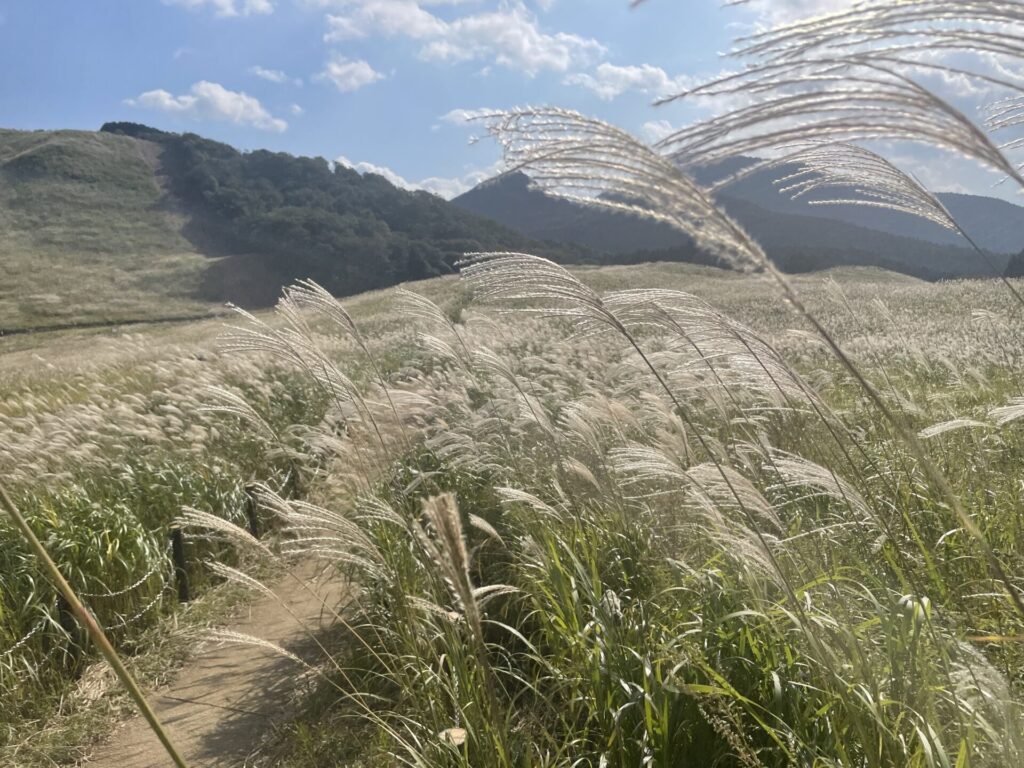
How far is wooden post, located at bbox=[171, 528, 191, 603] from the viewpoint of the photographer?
5.58 meters

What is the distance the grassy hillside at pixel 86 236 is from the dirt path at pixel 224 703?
51261 millimetres

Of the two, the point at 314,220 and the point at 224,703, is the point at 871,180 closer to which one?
the point at 224,703

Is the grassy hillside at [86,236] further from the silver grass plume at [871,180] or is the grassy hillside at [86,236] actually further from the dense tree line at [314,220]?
the silver grass plume at [871,180]

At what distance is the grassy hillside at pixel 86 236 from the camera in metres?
55.2

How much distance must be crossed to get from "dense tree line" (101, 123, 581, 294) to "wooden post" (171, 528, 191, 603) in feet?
185

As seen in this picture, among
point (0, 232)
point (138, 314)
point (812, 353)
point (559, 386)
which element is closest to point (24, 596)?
point (559, 386)

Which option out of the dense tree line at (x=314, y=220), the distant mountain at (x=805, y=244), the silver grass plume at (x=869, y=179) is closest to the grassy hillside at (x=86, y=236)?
the dense tree line at (x=314, y=220)

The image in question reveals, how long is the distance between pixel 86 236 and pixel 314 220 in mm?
24310

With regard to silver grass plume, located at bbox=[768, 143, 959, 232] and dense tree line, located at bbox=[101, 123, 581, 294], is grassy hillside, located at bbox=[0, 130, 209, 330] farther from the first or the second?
silver grass plume, located at bbox=[768, 143, 959, 232]

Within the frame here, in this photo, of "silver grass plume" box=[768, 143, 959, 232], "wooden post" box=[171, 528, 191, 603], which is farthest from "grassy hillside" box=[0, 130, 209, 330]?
"silver grass plume" box=[768, 143, 959, 232]

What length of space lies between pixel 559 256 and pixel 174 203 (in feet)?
199

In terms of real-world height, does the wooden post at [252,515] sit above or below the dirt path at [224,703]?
above

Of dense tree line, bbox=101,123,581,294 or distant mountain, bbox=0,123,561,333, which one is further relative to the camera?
dense tree line, bbox=101,123,581,294

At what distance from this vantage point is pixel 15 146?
10125 cm
